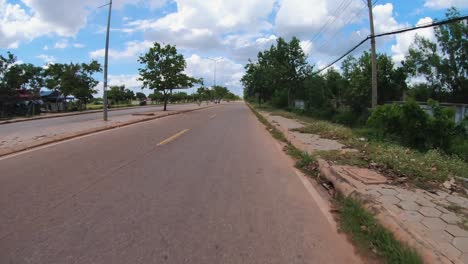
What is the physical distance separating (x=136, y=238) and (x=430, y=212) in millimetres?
3531

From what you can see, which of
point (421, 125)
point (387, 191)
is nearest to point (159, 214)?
point (387, 191)

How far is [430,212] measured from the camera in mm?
4016

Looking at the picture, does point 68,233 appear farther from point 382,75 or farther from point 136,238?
point 382,75

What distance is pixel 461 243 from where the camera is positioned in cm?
318

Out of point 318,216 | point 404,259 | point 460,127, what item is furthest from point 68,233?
point 460,127

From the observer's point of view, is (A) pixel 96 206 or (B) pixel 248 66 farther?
(B) pixel 248 66

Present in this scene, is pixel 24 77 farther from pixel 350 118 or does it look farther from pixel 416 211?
pixel 416 211

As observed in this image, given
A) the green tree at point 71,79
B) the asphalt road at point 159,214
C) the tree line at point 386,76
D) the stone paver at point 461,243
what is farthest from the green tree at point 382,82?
the green tree at point 71,79

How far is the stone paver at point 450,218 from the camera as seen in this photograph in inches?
147

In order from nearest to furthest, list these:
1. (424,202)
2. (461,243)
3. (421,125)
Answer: (461,243) → (424,202) → (421,125)

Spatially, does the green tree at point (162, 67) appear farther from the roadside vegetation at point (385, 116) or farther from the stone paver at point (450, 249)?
the stone paver at point (450, 249)

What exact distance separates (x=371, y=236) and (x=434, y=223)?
78 centimetres

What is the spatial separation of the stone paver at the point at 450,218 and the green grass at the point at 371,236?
824mm

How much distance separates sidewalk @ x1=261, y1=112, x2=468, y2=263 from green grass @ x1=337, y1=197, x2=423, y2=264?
9cm
